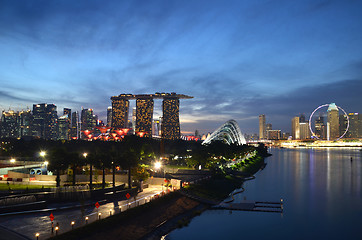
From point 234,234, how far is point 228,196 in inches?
710

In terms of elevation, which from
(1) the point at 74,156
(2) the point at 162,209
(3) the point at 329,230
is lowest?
(3) the point at 329,230

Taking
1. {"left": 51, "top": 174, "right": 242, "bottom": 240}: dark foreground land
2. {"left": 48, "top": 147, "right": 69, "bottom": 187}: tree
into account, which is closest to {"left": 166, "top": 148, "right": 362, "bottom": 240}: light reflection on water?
{"left": 51, "top": 174, "right": 242, "bottom": 240}: dark foreground land

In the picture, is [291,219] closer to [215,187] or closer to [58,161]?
[215,187]

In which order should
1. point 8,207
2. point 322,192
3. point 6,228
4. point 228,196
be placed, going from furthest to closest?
point 322,192 → point 228,196 → point 8,207 → point 6,228

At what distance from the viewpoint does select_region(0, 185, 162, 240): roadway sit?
75.0 ft

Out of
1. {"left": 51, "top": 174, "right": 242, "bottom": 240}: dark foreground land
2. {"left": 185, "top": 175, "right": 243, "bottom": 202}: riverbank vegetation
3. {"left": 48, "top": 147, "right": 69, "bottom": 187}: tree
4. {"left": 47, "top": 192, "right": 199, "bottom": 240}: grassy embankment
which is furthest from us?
{"left": 185, "top": 175, "right": 243, "bottom": 202}: riverbank vegetation

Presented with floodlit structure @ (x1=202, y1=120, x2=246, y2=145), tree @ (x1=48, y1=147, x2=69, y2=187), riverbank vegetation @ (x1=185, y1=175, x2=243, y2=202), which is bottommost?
riverbank vegetation @ (x1=185, y1=175, x2=243, y2=202)

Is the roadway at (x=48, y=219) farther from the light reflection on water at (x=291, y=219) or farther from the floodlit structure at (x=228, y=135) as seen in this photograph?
the floodlit structure at (x=228, y=135)

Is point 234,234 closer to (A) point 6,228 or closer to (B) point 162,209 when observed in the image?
(B) point 162,209

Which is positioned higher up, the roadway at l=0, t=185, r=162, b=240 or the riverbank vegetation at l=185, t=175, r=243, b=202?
→ the roadway at l=0, t=185, r=162, b=240

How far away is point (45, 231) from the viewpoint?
77.1ft

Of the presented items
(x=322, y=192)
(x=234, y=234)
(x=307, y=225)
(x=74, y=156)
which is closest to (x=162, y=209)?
(x=234, y=234)

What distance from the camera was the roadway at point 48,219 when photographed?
22.9 m

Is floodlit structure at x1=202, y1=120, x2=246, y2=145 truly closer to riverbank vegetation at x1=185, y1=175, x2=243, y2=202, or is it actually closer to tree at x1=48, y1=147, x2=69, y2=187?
riverbank vegetation at x1=185, y1=175, x2=243, y2=202
